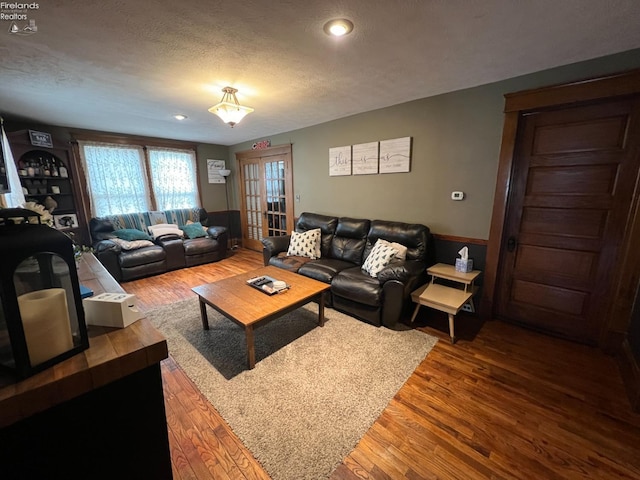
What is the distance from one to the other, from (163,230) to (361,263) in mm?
3576

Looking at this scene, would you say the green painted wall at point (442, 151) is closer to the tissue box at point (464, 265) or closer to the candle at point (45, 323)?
the tissue box at point (464, 265)

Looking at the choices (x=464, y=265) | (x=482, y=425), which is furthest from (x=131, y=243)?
(x=482, y=425)

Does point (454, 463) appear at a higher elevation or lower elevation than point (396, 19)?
lower

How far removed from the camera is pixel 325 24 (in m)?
1.57

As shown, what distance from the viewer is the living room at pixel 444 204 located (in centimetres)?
140

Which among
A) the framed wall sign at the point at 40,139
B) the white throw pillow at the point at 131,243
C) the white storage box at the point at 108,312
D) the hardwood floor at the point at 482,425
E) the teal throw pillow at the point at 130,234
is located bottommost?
the hardwood floor at the point at 482,425

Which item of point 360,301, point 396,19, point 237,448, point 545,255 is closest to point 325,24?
point 396,19

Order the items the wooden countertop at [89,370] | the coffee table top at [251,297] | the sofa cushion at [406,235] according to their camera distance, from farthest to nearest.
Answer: the sofa cushion at [406,235] → the coffee table top at [251,297] → the wooden countertop at [89,370]

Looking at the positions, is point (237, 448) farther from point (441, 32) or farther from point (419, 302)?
point (441, 32)

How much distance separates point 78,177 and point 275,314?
Answer: 434 cm

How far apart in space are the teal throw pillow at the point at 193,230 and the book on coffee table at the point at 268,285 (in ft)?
9.13

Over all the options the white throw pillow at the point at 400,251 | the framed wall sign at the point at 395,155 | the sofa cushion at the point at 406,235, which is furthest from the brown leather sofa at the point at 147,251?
the white throw pillow at the point at 400,251

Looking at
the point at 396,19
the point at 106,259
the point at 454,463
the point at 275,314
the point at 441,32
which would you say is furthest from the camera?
the point at 106,259

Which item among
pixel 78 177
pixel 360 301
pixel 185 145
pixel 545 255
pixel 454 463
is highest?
pixel 185 145
